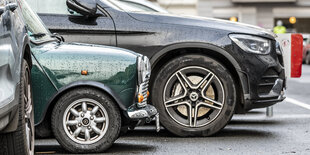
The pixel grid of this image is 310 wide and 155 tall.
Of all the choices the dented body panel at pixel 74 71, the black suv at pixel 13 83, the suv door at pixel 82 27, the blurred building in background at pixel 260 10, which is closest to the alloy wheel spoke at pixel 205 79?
the suv door at pixel 82 27

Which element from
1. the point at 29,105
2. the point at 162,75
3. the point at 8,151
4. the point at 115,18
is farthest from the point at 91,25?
the point at 8,151

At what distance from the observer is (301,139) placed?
850 centimetres

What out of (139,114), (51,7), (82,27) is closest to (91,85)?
(139,114)

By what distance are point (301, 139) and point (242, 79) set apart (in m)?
0.87

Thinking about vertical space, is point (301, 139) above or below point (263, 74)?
below

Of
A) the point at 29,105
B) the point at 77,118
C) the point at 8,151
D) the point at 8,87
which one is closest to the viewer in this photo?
the point at 8,87

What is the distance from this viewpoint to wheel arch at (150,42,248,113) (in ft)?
28.2

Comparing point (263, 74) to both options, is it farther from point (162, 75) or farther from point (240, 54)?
point (162, 75)

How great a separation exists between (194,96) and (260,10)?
51.5 m

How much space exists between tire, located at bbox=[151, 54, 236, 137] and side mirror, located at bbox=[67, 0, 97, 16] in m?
1.02

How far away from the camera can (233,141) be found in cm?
839

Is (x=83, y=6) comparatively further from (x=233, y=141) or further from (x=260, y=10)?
(x=260, y=10)

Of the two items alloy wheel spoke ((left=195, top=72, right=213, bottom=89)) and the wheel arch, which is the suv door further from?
alloy wheel spoke ((left=195, top=72, right=213, bottom=89))

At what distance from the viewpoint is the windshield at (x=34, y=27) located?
7.54 metres
